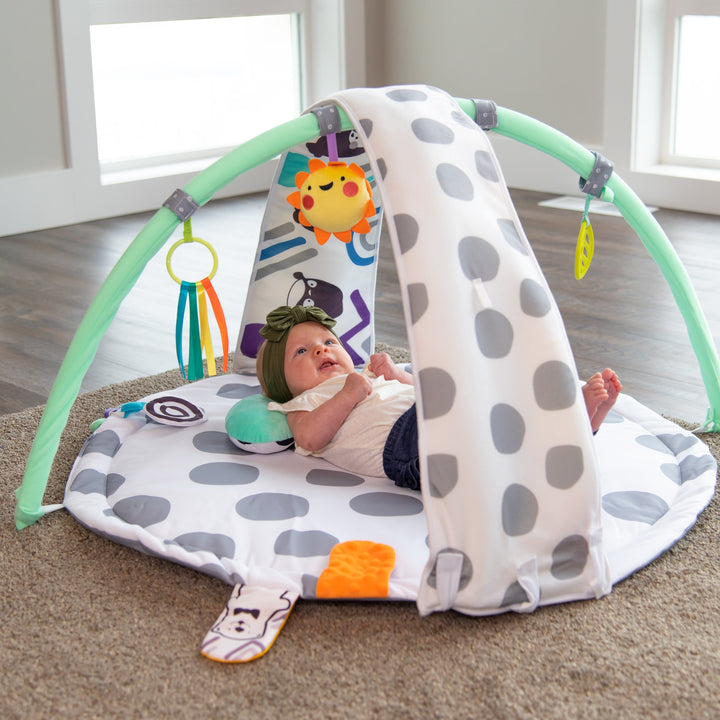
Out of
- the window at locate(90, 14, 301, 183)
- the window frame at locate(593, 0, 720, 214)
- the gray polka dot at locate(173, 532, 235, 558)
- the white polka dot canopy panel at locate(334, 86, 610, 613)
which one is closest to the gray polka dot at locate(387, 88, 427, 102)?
the white polka dot canopy panel at locate(334, 86, 610, 613)

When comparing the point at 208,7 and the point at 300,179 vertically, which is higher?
the point at 208,7

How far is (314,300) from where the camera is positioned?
1982mm

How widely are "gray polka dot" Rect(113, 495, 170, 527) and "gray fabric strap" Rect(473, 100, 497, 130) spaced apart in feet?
2.41

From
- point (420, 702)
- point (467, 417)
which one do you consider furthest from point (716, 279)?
point (420, 702)

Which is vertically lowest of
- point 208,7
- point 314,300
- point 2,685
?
point 2,685

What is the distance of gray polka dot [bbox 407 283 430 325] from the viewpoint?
4.21ft

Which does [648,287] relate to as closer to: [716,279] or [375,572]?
[716,279]

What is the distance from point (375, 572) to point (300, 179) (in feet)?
2.09

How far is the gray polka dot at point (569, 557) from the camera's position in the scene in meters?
1.29

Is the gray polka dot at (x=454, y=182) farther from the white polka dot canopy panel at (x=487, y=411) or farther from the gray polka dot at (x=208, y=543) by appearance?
the gray polka dot at (x=208, y=543)

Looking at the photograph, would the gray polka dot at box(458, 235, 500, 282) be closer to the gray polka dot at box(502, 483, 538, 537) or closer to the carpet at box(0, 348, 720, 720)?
the gray polka dot at box(502, 483, 538, 537)

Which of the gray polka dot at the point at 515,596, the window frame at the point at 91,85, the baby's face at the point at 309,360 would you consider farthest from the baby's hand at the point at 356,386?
the window frame at the point at 91,85

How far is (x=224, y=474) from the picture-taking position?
1.59 metres

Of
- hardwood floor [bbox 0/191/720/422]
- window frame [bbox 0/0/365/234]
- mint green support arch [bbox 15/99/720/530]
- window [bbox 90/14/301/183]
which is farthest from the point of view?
window [bbox 90/14/301/183]
